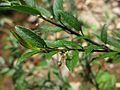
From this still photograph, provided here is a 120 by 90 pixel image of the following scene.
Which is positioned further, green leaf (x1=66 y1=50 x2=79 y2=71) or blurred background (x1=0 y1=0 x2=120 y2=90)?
blurred background (x1=0 y1=0 x2=120 y2=90)

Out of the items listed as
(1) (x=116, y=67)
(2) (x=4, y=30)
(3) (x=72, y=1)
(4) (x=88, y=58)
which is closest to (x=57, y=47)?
(3) (x=72, y=1)

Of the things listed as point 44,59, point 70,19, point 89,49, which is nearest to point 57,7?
point 70,19

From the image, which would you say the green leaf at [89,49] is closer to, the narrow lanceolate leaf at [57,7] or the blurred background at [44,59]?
the narrow lanceolate leaf at [57,7]

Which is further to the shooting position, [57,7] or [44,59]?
[44,59]

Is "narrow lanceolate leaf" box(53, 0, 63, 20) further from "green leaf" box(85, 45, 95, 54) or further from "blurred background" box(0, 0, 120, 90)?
"blurred background" box(0, 0, 120, 90)

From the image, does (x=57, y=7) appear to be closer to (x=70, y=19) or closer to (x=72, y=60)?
(x=70, y=19)

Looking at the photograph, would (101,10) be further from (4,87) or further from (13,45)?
(13,45)

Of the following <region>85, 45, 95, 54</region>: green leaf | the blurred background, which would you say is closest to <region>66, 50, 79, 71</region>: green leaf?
<region>85, 45, 95, 54</region>: green leaf

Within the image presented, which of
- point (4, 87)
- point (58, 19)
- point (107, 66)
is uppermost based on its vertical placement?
point (58, 19)
